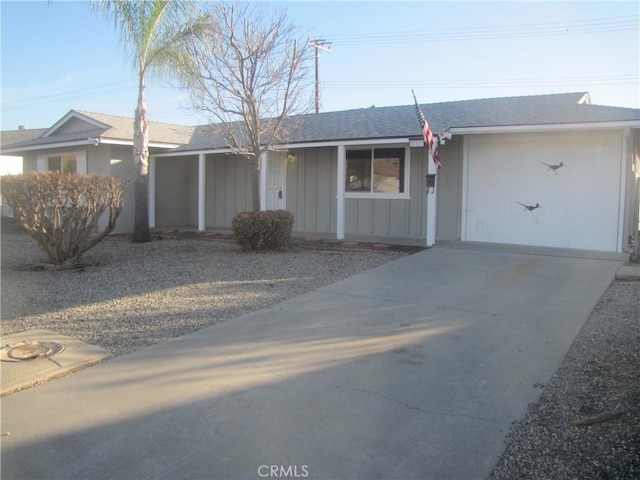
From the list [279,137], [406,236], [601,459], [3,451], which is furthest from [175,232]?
[601,459]

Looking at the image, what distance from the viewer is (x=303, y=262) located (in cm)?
1079

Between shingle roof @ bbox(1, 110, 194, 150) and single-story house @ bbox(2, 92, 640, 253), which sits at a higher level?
shingle roof @ bbox(1, 110, 194, 150)

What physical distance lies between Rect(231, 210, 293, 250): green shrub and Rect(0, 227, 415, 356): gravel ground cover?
0.99 ft

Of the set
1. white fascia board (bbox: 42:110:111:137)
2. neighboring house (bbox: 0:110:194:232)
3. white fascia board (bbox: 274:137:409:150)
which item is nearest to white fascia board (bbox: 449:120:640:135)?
white fascia board (bbox: 274:137:409:150)

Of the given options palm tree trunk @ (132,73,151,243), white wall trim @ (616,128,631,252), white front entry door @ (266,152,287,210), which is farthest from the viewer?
white front entry door @ (266,152,287,210)

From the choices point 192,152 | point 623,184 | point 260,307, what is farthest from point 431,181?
point 192,152

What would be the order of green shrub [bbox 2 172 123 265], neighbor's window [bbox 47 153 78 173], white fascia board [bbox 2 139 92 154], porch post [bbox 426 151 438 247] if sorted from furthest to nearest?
neighbor's window [bbox 47 153 78 173], white fascia board [bbox 2 139 92 154], porch post [bbox 426 151 438 247], green shrub [bbox 2 172 123 265]

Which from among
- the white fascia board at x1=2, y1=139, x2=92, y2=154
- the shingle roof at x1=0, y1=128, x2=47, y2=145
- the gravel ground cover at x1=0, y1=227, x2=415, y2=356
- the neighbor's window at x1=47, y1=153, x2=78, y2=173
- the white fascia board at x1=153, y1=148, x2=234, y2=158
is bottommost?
the gravel ground cover at x1=0, y1=227, x2=415, y2=356

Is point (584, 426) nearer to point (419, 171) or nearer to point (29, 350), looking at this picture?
point (29, 350)

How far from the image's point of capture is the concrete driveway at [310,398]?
3.37 m

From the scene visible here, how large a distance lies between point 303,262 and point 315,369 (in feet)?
19.5

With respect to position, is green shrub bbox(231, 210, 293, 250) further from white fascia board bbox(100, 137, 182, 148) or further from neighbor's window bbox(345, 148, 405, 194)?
white fascia board bbox(100, 137, 182, 148)

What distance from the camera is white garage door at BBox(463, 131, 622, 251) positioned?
11430 millimetres

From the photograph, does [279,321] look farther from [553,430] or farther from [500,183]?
[500,183]
